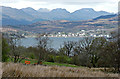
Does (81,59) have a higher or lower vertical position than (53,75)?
lower

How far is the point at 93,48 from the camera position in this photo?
38.0 meters

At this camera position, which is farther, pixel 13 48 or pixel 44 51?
pixel 44 51

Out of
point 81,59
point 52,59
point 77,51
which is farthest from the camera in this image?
point 77,51

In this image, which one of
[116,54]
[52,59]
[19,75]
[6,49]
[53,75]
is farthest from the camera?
[52,59]

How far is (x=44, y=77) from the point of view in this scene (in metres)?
3.78

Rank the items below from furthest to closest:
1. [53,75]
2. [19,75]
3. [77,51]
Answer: [77,51], [53,75], [19,75]

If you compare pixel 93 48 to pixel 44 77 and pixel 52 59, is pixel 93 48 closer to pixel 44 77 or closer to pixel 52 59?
pixel 52 59

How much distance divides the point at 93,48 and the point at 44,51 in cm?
1177

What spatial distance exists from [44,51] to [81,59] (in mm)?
8999

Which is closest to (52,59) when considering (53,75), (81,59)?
(81,59)

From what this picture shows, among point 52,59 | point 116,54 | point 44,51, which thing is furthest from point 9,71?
point 52,59

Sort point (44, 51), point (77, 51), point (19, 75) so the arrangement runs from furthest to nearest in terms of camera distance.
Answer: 1. point (77, 51)
2. point (44, 51)
3. point (19, 75)

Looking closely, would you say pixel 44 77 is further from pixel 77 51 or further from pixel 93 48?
A: pixel 77 51

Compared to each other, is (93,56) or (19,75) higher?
(19,75)
